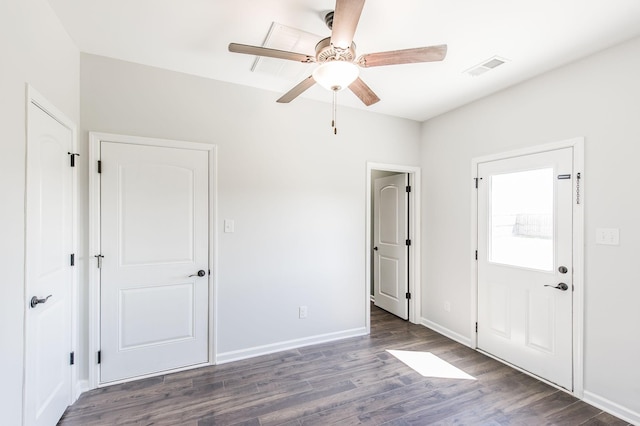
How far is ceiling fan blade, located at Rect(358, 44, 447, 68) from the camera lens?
5.39ft

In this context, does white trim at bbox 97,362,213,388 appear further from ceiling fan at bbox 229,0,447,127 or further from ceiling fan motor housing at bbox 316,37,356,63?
ceiling fan motor housing at bbox 316,37,356,63

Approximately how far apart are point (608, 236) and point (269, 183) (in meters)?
2.86

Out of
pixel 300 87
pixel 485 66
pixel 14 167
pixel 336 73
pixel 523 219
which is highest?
pixel 485 66

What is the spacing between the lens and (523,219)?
2.76 meters

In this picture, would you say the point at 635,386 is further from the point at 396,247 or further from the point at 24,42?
the point at 24,42

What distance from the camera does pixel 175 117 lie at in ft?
8.71

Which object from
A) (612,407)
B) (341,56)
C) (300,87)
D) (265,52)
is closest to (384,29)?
(341,56)

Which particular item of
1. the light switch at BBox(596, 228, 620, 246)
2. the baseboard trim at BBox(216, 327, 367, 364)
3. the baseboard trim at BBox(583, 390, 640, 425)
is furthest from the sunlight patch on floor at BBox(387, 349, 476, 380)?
the light switch at BBox(596, 228, 620, 246)

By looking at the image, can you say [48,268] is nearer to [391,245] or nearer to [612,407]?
[391,245]

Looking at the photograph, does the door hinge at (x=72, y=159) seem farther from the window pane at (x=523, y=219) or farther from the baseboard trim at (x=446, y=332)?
the baseboard trim at (x=446, y=332)

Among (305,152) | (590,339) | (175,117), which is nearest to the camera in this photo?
(590,339)

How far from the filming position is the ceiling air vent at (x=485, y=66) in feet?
7.82

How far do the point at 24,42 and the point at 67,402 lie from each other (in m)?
2.39

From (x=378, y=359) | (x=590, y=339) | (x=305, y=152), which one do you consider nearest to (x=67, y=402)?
(x=378, y=359)
